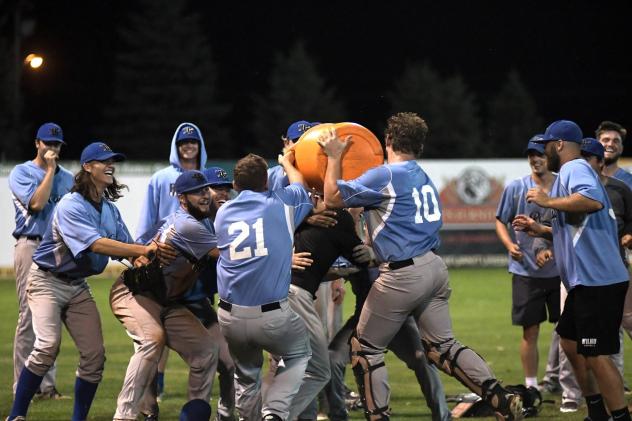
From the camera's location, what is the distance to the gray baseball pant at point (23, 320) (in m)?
10.4

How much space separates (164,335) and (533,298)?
3968 millimetres

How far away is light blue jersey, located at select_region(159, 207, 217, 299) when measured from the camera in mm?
8305

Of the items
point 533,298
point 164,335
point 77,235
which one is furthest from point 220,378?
point 533,298

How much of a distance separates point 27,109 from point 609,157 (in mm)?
58235

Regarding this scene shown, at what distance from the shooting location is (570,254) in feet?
27.7

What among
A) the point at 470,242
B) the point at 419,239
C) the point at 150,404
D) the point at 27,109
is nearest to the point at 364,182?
the point at 419,239

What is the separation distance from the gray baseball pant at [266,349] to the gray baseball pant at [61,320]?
4.82 feet

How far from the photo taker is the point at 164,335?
28.2 feet

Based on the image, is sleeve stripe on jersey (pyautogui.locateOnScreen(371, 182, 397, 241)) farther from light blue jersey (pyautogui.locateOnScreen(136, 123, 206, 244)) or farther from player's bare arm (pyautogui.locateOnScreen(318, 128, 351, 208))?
light blue jersey (pyautogui.locateOnScreen(136, 123, 206, 244))

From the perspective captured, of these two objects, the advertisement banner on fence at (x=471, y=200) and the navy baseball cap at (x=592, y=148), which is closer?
the navy baseball cap at (x=592, y=148)

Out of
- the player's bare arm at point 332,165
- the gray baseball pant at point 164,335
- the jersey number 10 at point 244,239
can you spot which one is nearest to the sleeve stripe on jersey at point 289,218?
the jersey number 10 at point 244,239

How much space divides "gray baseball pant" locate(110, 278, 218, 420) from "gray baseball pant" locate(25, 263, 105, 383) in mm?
353

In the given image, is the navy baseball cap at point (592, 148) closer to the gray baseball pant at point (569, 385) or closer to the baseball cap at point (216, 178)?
the gray baseball pant at point (569, 385)

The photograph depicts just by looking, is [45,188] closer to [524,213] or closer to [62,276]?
[62,276]
